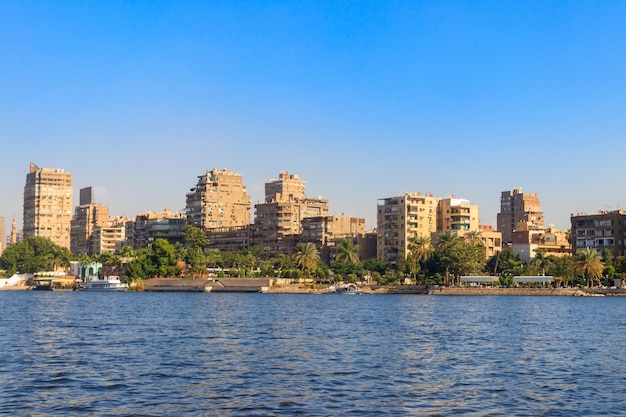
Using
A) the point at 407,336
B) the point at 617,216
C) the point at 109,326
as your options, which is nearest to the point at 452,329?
the point at 407,336

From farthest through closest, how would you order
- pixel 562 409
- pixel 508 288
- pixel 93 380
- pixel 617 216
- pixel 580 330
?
pixel 617 216, pixel 508 288, pixel 580 330, pixel 93 380, pixel 562 409

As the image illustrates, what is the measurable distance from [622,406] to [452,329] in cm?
3743

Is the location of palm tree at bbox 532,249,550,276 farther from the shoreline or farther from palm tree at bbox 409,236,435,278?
palm tree at bbox 409,236,435,278

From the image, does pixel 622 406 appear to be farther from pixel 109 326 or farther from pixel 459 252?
pixel 459 252

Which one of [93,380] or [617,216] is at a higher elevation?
[617,216]

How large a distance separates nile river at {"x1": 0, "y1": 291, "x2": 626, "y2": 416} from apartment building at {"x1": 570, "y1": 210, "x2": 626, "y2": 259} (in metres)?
124

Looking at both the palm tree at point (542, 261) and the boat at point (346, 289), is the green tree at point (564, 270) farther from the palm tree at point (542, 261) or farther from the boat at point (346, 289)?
the boat at point (346, 289)

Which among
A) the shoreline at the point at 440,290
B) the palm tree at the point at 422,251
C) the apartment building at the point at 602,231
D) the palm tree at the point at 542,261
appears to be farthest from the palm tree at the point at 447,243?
the apartment building at the point at 602,231

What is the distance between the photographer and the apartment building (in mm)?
185750

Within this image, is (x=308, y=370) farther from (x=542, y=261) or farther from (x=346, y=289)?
(x=542, y=261)

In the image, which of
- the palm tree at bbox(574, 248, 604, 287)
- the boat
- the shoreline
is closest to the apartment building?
the palm tree at bbox(574, 248, 604, 287)

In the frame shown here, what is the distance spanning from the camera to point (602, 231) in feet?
617

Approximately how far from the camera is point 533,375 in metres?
40.1

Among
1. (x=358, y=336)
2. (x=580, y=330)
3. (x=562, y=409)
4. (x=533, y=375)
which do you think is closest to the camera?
(x=562, y=409)
